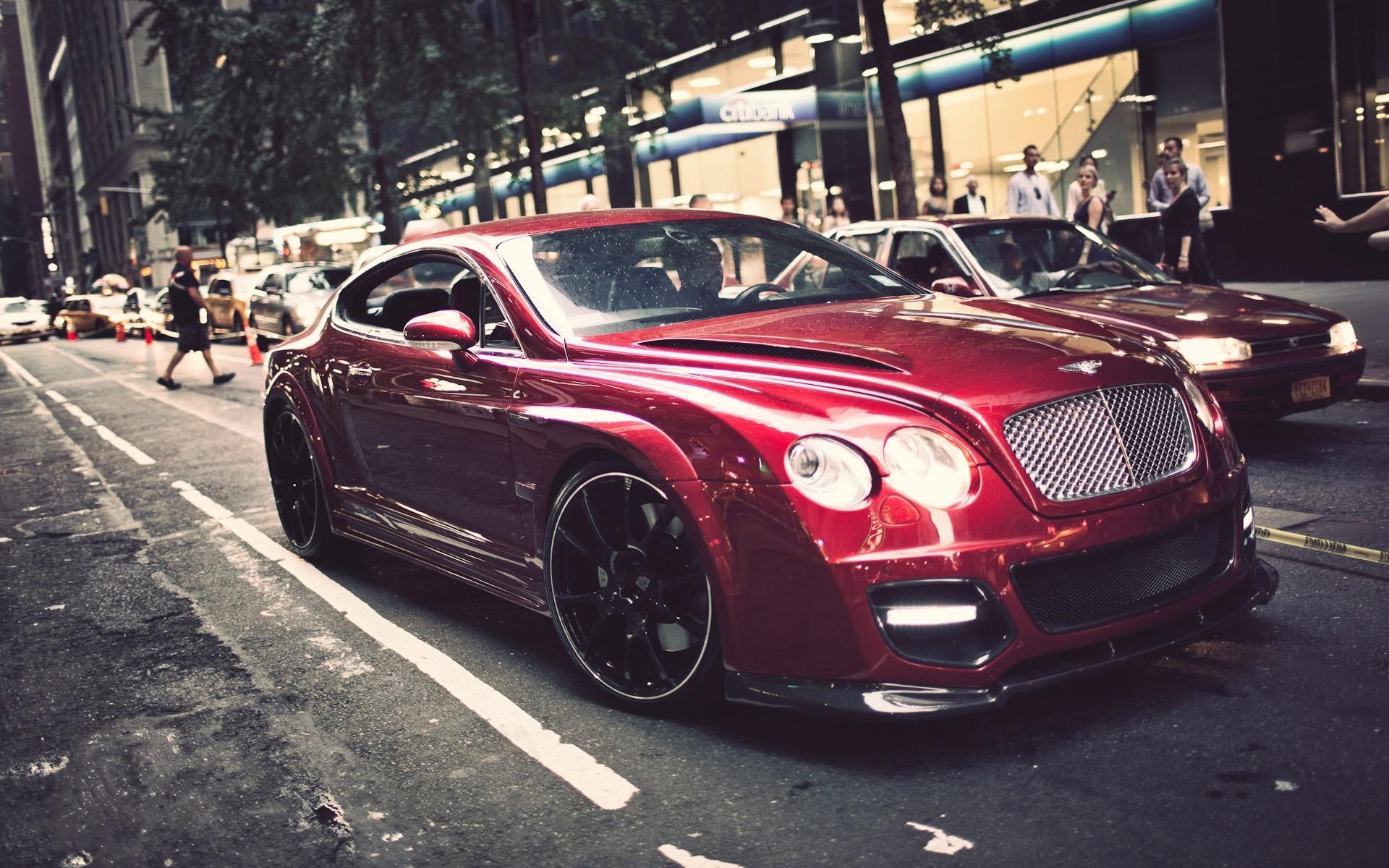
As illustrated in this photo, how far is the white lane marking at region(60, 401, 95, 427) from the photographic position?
49.0 ft

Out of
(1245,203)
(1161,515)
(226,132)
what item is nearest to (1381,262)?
(1245,203)

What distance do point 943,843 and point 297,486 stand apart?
170 inches

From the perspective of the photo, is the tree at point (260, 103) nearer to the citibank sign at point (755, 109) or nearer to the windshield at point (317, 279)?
the windshield at point (317, 279)

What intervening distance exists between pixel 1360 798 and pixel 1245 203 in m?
16.3

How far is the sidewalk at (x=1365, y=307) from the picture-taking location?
9401 mm

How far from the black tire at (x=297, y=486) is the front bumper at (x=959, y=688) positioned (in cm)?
317

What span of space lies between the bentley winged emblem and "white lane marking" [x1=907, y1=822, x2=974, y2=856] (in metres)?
1.31

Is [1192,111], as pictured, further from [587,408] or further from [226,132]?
[226,132]

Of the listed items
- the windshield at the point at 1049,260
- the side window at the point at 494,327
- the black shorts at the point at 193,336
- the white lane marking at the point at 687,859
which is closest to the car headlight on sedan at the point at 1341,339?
the windshield at the point at 1049,260

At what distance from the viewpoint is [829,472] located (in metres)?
3.47

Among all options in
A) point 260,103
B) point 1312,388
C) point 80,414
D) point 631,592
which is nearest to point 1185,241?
point 1312,388

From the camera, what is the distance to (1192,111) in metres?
18.5

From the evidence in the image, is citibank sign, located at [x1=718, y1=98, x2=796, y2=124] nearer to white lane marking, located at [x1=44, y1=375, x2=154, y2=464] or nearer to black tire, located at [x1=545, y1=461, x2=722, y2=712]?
white lane marking, located at [x1=44, y1=375, x2=154, y2=464]

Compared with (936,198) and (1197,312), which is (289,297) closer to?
(936,198)
